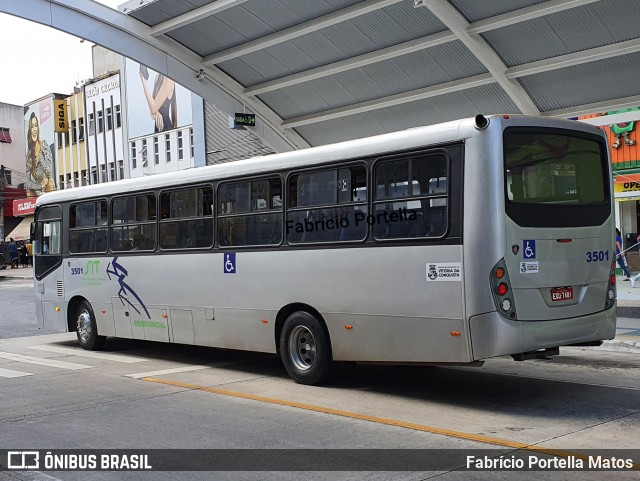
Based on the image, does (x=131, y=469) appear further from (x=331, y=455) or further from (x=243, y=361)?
(x=243, y=361)

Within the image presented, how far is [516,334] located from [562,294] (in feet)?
2.84

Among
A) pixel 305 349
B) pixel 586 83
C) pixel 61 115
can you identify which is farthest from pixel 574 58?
pixel 61 115

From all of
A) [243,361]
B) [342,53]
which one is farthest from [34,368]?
[342,53]

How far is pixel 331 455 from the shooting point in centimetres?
640

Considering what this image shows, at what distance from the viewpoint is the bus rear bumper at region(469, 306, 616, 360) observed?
25.3ft

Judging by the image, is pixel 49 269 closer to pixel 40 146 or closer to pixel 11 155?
pixel 40 146

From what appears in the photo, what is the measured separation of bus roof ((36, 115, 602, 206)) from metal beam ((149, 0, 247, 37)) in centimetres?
643

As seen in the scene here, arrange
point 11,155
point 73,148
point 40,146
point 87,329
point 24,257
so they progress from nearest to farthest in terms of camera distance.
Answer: point 87,329, point 24,257, point 73,148, point 40,146, point 11,155

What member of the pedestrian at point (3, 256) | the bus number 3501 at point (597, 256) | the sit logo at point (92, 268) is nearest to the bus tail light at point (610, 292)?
the bus number 3501 at point (597, 256)

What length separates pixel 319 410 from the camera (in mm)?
8211

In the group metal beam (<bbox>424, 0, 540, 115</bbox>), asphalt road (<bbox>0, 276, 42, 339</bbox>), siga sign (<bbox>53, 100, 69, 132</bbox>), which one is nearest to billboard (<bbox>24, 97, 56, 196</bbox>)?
siga sign (<bbox>53, 100, 69, 132</bbox>)

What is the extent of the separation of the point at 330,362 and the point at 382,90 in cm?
1169

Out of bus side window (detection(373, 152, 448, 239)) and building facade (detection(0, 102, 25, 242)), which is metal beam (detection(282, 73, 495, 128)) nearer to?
bus side window (detection(373, 152, 448, 239))

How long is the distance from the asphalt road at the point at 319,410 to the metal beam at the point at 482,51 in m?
7.16
